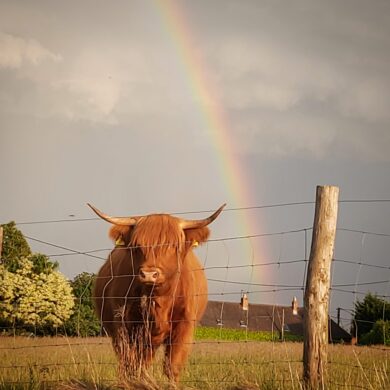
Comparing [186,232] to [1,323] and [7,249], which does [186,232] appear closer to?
[1,323]

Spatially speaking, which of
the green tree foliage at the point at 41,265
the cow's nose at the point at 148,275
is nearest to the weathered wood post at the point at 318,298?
the cow's nose at the point at 148,275

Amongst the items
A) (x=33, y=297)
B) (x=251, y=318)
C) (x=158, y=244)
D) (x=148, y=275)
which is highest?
(x=251, y=318)

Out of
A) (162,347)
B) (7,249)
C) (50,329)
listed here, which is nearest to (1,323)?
(50,329)

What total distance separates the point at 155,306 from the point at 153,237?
94cm

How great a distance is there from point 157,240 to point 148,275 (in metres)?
0.72

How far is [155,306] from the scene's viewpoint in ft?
32.2

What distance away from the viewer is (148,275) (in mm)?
9070

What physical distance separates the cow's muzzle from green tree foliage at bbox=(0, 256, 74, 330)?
860 inches

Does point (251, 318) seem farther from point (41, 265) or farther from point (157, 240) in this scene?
point (157, 240)

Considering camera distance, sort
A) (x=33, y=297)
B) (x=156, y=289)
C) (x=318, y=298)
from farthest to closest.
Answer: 1. (x=33, y=297)
2. (x=156, y=289)
3. (x=318, y=298)

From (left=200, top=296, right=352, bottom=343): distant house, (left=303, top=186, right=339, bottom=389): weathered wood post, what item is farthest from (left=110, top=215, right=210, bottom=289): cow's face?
(left=200, top=296, right=352, bottom=343): distant house

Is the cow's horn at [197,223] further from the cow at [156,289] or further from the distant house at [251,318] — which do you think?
the distant house at [251,318]

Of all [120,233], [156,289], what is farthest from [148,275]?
[120,233]

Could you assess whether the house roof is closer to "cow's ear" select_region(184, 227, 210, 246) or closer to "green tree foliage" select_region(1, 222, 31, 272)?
"green tree foliage" select_region(1, 222, 31, 272)
